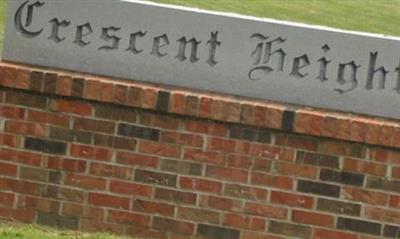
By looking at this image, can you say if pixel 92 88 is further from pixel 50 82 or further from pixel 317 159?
pixel 317 159

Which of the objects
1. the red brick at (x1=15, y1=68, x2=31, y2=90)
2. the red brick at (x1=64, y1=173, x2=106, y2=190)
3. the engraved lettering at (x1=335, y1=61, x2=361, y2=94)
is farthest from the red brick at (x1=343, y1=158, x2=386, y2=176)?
the red brick at (x1=15, y1=68, x2=31, y2=90)

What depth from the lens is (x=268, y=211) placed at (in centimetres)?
563

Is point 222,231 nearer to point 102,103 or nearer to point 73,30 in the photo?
point 102,103

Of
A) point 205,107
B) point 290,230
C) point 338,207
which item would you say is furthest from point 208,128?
point 338,207

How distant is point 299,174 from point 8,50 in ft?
6.18

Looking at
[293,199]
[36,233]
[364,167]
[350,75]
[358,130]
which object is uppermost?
[350,75]

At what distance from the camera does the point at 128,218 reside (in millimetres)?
5754

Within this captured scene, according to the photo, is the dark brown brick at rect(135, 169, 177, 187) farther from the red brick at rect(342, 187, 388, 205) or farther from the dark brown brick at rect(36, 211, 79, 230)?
the red brick at rect(342, 187, 388, 205)

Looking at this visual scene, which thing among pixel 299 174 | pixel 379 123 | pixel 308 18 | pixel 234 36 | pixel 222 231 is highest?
pixel 308 18

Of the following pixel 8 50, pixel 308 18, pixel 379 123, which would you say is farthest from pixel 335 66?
pixel 308 18

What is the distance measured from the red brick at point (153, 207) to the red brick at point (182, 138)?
1.25 ft

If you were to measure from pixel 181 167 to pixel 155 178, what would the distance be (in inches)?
6.7

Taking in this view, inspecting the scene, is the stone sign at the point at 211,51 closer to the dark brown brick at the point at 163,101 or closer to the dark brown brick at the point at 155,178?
the dark brown brick at the point at 163,101

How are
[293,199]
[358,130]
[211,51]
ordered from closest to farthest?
[358,130] < [293,199] < [211,51]
